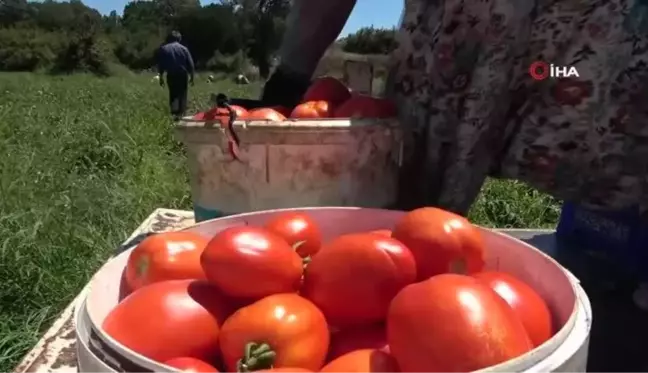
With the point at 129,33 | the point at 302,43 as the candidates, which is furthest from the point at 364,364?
the point at 129,33

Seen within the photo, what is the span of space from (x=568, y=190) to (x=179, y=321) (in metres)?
0.98

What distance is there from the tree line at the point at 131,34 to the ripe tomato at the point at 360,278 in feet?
111

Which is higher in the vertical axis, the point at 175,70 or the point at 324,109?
the point at 324,109

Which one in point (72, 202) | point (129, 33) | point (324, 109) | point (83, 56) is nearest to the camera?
point (324, 109)

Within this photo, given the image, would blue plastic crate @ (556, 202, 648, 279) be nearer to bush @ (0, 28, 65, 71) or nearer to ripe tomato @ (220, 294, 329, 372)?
ripe tomato @ (220, 294, 329, 372)

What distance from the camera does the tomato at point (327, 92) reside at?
1865 millimetres

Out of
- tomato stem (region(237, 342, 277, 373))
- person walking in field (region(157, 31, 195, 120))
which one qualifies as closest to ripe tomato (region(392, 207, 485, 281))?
tomato stem (region(237, 342, 277, 373))

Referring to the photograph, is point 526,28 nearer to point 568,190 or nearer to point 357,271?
point 568,190

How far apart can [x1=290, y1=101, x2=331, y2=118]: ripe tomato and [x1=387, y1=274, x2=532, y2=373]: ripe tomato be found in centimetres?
93

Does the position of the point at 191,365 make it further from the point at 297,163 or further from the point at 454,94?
the point at 454,94

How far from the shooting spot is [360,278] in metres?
0.98

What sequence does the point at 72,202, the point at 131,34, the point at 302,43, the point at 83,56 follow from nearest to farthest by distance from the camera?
the point at 302,43
the point at 72,202
the point at 83,56
the point at 131,34

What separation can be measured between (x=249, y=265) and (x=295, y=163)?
0.70 metres

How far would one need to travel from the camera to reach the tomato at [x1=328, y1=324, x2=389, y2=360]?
96cm
